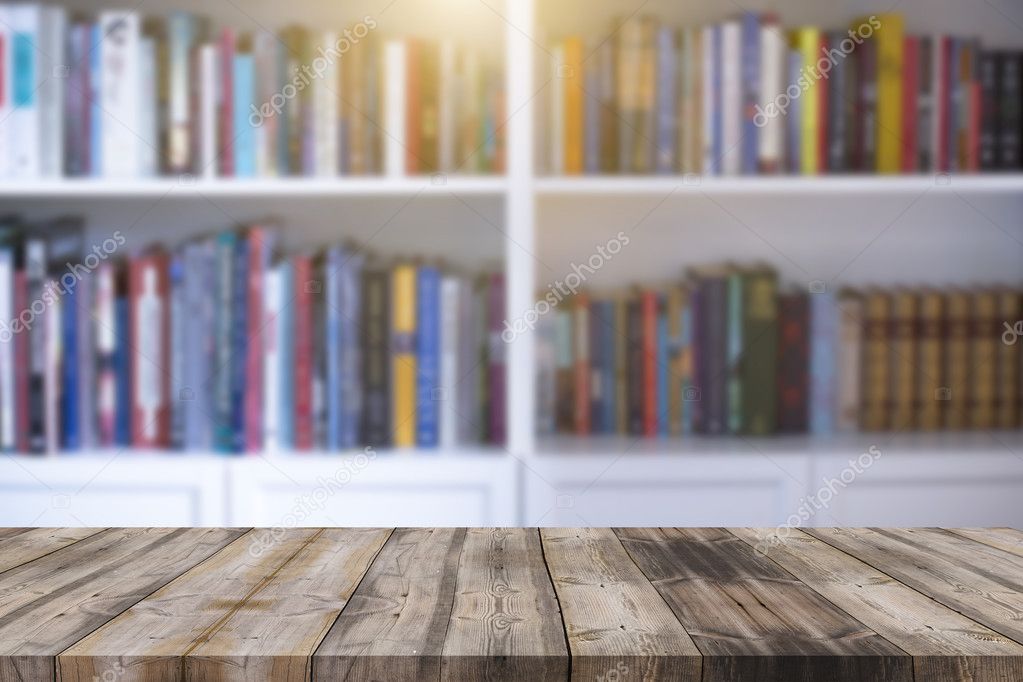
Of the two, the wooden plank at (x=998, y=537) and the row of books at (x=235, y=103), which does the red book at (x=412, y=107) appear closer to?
the row of books at (x=235, y=103)

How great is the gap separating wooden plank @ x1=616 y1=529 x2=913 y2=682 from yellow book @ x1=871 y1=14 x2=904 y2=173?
1187mm

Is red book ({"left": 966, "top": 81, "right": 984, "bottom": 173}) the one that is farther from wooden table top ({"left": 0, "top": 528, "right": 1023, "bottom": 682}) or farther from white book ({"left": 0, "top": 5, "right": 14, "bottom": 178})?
white book ({"left": 0, "top": 5, "right": 14, "bottom": 178})

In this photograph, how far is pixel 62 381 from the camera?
173 cm

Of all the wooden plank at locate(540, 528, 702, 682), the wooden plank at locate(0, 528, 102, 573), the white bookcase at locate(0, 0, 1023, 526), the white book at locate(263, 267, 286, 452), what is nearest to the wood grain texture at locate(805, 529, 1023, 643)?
the wooden plank at locate(540, 528, 702, 682)

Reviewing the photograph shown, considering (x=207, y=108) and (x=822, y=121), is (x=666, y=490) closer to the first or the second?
(x=822, y=121)

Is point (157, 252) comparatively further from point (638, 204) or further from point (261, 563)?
point (261, 563)

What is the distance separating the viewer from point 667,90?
1.73 m

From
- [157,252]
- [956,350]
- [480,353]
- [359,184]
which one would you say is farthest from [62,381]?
[956,350]

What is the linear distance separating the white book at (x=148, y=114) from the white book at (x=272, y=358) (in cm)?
30

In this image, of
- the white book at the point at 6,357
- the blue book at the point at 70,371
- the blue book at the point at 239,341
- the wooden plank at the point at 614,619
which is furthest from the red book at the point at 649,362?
the white book at the point at 6,357

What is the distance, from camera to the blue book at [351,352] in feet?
5.66

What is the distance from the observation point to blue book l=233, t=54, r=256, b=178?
5.61 ft

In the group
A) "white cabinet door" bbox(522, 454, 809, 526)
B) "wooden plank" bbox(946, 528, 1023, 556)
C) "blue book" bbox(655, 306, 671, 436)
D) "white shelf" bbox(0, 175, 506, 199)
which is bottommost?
"white cabinet door" bbox(522, 454, 809, 526)

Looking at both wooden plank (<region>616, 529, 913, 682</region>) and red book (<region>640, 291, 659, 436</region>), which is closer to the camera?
wooden plank (<region>616, 529, 913, 682</region>)
